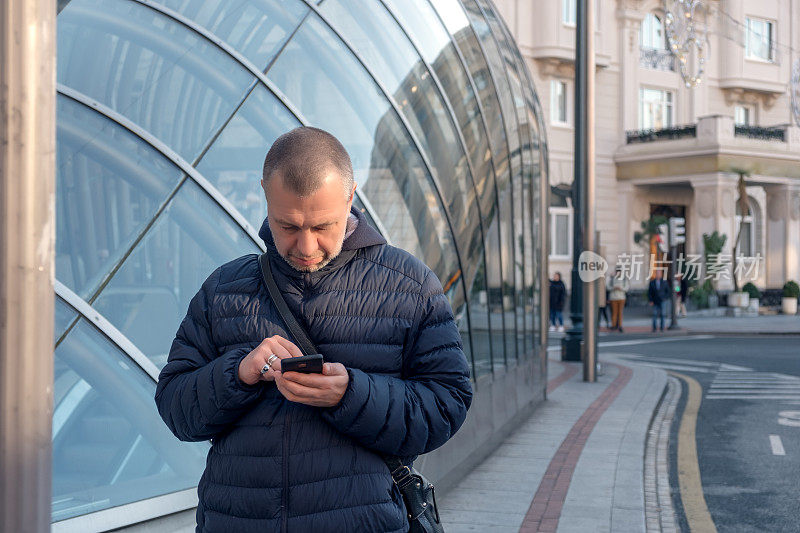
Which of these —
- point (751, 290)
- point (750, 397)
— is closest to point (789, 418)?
point (750, 397)

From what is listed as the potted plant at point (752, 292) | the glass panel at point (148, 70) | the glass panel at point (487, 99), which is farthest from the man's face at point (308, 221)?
the potted plant at point (752, 292)

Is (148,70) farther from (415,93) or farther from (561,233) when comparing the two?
(561,233)

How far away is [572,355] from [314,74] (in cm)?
1272

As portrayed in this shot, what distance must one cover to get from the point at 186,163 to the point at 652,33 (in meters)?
38.0

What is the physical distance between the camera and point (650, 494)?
7258mm

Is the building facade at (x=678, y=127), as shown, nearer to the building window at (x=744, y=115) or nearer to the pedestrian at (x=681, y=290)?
the building window at (x=744, y=115)

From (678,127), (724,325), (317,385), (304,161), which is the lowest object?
(724,325)

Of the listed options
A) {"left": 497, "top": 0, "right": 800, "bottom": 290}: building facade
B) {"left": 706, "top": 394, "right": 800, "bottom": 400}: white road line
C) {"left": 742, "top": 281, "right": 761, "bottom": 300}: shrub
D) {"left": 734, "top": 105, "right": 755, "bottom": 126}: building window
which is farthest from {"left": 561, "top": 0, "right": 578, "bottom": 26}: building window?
{"left": 706, "top": 394, "right": 800, "bottom": 400}: white road line

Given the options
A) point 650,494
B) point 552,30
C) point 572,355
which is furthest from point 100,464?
point 552,30

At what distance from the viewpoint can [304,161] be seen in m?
2.24

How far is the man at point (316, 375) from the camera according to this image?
2234 mm

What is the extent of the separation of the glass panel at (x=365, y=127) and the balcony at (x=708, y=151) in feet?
98.7

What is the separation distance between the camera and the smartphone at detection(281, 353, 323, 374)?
2.09 metres

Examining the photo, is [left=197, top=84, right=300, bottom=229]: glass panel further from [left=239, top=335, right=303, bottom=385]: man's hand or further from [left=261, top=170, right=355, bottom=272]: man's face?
[left=239, top=335, right=303, bottom=385]: man's hand
